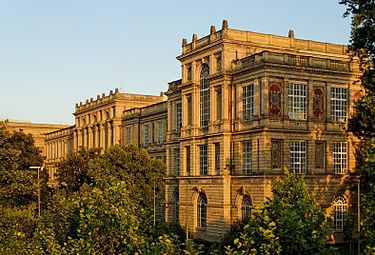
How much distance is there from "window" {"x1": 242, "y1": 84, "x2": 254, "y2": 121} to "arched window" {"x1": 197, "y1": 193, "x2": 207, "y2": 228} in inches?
416

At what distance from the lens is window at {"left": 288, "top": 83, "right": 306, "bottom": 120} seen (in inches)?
2157

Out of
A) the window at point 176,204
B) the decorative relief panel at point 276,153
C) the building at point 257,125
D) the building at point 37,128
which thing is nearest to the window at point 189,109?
the building at point 257,125

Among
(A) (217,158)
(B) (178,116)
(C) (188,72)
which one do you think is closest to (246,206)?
(A) (217,158)

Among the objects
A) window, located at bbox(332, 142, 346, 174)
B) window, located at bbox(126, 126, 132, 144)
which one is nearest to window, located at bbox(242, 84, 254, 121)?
window, located at bbox(332, 142, 346, 174)

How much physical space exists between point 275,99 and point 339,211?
43.2 feet

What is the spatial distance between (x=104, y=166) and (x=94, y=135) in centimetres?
3863

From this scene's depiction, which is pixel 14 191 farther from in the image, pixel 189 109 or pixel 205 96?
pixel 205 96

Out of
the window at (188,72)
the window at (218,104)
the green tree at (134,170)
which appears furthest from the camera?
the green tree at (134,170)

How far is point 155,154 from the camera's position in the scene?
277 ft

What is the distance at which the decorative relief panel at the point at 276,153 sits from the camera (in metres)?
53.5

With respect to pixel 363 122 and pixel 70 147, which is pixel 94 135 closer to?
pixel 70 147

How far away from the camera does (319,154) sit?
56188 mm

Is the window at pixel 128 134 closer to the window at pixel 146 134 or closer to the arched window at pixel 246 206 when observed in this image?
the window at pixel 146 134

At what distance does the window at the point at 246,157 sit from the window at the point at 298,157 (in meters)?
4.04
